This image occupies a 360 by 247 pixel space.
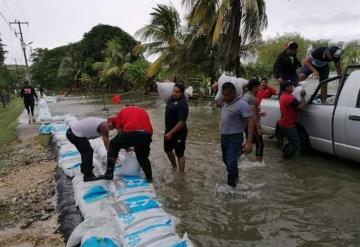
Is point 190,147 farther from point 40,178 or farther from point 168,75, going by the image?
point 168,75

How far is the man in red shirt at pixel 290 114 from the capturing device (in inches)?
279

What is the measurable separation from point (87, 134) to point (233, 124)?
7.55 ft

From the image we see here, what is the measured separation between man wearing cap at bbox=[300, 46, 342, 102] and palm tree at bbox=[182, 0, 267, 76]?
712 cm

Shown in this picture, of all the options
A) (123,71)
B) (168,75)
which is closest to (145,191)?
(168,75)

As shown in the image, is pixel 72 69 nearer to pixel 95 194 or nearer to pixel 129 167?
pixel 129 167

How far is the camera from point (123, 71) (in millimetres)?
38188

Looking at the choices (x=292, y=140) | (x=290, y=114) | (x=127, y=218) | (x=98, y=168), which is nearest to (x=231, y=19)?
(x=290, y=114)

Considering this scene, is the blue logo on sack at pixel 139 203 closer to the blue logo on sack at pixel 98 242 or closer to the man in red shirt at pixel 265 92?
the blue logo on sack at pixel 98 242

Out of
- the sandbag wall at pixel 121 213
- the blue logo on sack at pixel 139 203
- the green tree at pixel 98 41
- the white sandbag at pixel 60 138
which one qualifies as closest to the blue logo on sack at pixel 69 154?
the sandbag wall at pixel 121 213

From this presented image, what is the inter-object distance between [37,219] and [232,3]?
12.4m

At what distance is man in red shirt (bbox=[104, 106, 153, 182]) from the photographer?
18.9ft

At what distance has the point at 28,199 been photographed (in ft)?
19.6

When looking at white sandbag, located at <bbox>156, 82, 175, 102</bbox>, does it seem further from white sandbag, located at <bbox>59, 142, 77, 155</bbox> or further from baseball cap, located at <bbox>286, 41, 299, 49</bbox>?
baseball cap, located at <bbox>286, 41, 299, 49</bbox>

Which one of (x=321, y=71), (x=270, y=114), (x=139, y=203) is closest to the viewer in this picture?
(x=139, y=203)
